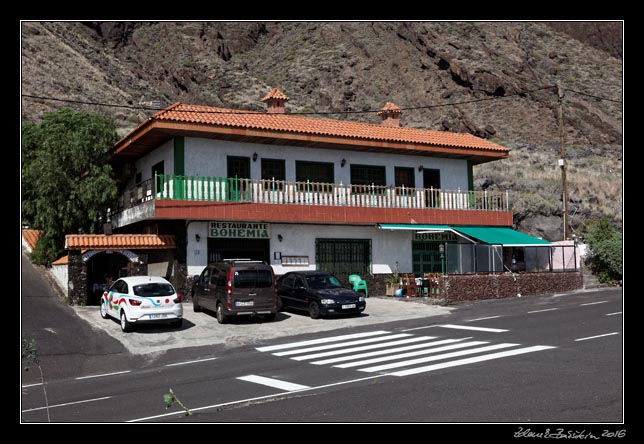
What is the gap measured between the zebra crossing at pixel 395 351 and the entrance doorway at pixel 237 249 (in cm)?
886

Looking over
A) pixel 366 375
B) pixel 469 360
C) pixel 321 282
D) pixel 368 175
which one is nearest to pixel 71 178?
pixel 368 175

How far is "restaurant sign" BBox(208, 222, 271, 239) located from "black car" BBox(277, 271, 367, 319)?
2841 mm

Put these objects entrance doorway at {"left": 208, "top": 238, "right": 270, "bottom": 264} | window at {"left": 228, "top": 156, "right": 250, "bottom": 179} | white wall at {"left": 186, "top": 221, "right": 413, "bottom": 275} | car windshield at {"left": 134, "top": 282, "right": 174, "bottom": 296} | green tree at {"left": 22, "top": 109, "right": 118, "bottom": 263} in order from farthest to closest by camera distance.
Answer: green tree at {"left": 22, "top": 109, "right": 118, "bottom": 263}, window at {"left": 228, "top": 156, "right": 250, "bottom": 179}, entrance doorway at {"left": 208, "top": 238, "right": 270, "bottom": 264}, white wall at {"left": 186, "top": 221, "right": 413, "bottom": 275}, car windshield at {"left": 134, "top": 282, "right": 174, "bottom": 296}

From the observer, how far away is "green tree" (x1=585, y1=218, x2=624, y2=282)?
2958cm

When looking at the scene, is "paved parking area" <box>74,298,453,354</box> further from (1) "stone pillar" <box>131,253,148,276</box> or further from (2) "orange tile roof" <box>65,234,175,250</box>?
(2) "orange tile roof" <box>65,234,175,250</box>

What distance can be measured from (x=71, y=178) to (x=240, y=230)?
875 centimetres

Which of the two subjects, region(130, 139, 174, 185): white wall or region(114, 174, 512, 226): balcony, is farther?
region(130, 139, 174, 185): white wall

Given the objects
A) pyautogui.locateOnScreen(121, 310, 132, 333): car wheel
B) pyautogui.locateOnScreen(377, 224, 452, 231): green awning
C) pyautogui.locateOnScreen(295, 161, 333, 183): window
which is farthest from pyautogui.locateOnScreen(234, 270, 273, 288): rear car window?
pyautogui.locateOnScreen(377, 224, 452, 231): green awning

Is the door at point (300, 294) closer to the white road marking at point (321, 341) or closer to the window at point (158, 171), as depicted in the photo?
the white road marking at point (321, 341)

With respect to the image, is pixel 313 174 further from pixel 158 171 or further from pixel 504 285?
pixel 504 285

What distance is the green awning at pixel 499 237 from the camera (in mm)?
27094

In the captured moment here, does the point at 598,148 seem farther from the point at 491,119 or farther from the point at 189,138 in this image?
the point at 189,138

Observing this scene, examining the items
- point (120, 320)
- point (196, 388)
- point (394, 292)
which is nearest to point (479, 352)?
point (196, 388)

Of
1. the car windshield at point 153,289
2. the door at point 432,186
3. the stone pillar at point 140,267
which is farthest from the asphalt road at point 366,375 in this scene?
the door at point 432,186
